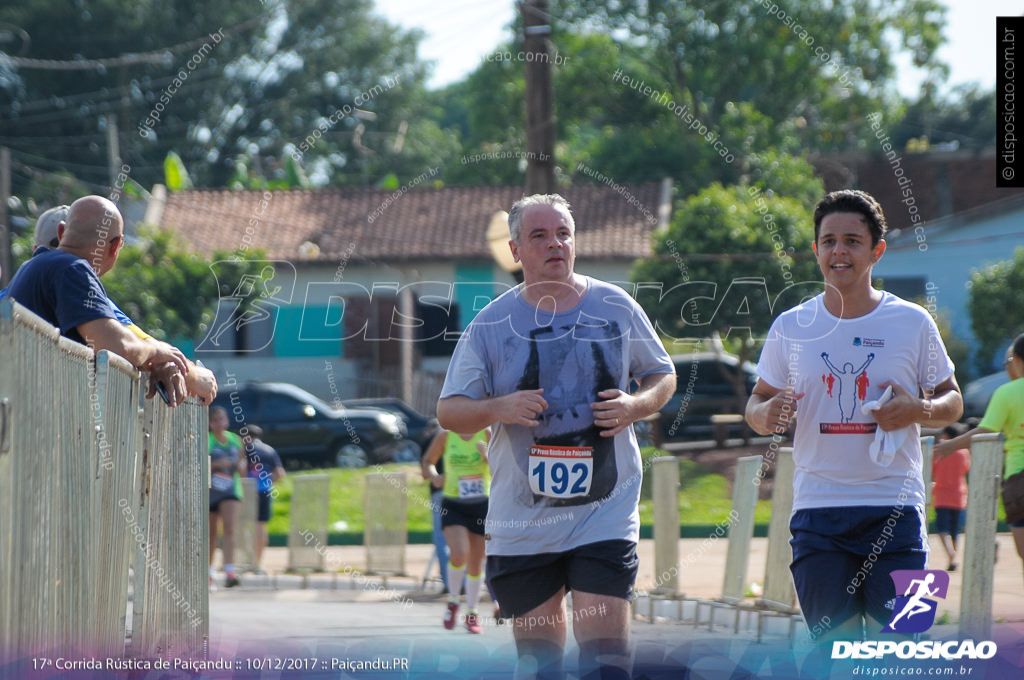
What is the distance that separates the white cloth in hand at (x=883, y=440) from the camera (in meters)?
4.34

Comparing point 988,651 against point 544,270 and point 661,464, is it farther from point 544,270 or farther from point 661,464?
point 661,464

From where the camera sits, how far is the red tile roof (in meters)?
29.4

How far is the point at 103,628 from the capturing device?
4.43 metres

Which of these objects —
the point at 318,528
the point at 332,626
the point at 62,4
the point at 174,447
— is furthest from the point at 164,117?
the point at 174,447

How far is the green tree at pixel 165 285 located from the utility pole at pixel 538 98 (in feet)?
44.8

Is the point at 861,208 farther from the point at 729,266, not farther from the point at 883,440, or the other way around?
the point at 729,266

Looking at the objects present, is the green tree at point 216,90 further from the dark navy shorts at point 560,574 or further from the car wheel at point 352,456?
the dark navy shorts at point 560,574

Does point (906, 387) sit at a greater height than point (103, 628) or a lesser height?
greater

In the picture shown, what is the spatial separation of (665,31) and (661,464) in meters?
30.4

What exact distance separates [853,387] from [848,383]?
0.8 inches

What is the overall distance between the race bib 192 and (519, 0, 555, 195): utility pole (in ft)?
27.0

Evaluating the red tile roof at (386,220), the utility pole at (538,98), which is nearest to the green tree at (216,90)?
the red tile roof at (386,220)

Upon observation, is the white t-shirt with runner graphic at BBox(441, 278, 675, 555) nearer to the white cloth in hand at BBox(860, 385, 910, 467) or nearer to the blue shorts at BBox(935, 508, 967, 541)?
the white cloth in hand at BBox(860, 385, 910, 467)
